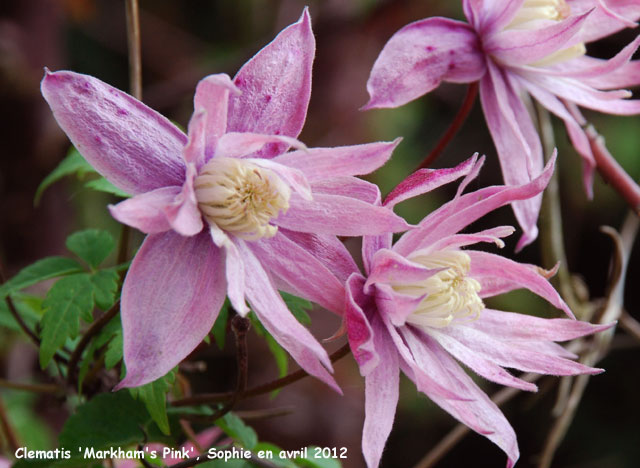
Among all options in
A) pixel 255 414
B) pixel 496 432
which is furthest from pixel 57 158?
pixel 496 432

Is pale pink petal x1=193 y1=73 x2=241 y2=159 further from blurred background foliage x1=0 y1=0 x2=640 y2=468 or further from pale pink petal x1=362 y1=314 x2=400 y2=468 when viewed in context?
blurred background foliage x1=0 y1=0 x2=640 y2=468

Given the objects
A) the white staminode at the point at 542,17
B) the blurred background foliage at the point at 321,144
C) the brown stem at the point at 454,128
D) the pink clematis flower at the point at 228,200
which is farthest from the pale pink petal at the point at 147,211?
the blurred background foliage at the point at 321,144

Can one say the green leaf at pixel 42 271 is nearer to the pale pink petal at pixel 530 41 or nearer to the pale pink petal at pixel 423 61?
the pale pink petal at pixel 423 61

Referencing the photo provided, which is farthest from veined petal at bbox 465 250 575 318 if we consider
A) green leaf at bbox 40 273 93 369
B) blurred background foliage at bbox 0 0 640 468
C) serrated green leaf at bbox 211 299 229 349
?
blurred background foliage at bbox 0 0 640 468

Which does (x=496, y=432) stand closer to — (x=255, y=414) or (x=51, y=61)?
(x=255, y=414)

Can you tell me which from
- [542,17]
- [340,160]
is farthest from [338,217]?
[542,17]

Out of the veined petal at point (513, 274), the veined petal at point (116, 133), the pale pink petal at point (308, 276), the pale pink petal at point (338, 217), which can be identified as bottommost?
the veined petal at point (513, 274)
